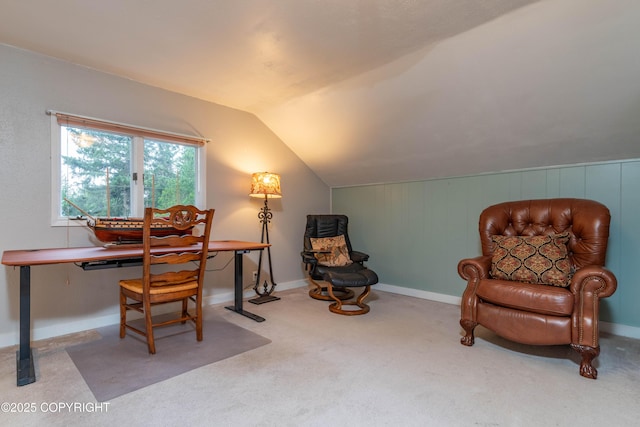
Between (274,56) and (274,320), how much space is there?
2294 mm

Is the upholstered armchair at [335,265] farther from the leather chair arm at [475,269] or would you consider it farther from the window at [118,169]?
the window at [118,169]

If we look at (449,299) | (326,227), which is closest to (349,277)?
(326,227)

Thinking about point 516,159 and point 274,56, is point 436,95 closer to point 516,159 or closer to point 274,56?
point 516,159

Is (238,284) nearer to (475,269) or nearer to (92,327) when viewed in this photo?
(92,327)

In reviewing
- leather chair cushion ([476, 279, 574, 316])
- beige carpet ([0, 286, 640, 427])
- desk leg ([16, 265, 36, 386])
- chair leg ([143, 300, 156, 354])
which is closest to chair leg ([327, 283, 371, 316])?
beige carpet ([0, 286, 640, 427])

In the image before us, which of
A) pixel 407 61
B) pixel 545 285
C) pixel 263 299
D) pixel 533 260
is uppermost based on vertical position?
pixel 407 61

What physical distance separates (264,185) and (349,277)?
1427 millimetres

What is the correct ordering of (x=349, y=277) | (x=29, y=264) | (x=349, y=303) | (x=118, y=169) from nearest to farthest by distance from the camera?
(x=29, y=264), (x=118, y=169), (x=349, y=277), (x=349, y=303)

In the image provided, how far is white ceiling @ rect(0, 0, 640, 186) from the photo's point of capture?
1.92 m

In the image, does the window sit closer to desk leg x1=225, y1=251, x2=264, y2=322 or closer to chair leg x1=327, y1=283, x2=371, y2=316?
desk leg x1=225, y1=251, x2=264, y2=322

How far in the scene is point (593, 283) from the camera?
198 centimetres

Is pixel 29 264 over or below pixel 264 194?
below

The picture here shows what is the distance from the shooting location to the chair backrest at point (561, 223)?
2.32 m

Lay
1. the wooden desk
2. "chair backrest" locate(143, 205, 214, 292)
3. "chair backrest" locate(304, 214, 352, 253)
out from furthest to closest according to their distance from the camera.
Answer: "chair backrest" locate(304, 214, 352, 253) → "chair backrest" locate(143, 205, 214, 292) → the wooden desk
